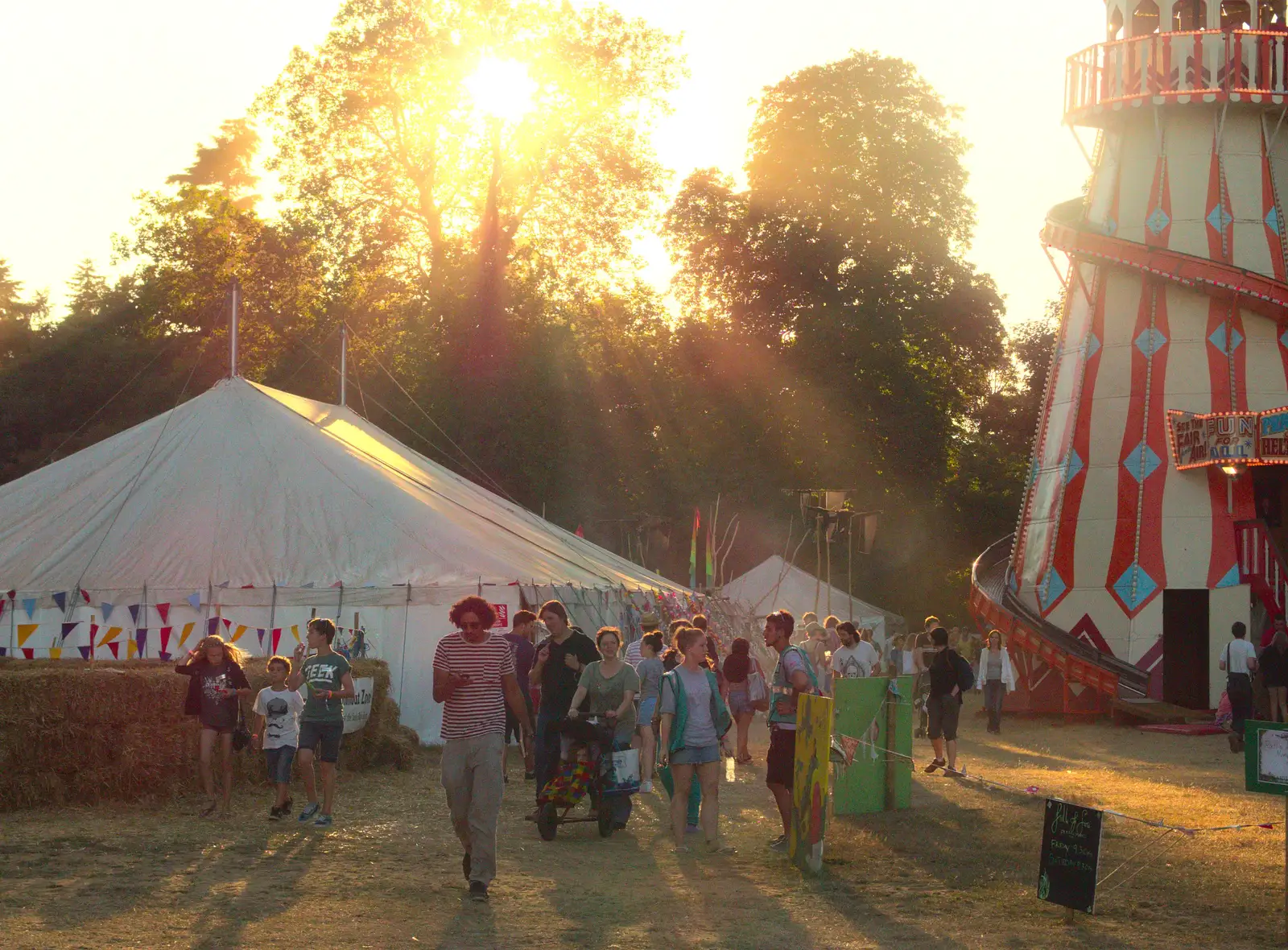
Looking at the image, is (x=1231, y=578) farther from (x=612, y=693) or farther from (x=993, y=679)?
(x=612, y=693)

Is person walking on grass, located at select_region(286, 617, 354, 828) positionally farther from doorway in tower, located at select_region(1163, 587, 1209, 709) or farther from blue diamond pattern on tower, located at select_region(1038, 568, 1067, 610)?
doorway in tower, located at select_region(1163, 587, 1209, 709)

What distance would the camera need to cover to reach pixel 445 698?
9.62 m

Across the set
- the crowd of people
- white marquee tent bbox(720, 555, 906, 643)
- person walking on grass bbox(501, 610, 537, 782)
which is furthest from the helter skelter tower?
the crowd of people

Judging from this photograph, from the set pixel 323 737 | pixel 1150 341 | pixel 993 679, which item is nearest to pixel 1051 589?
pixel 1150 341

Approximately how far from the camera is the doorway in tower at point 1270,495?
27984 millimetres

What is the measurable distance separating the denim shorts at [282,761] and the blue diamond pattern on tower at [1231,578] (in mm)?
18557

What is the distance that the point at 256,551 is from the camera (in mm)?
A: 20500

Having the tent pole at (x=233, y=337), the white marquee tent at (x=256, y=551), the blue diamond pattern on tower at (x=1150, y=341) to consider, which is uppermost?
the blue diamond pattern on tower at (x=1150, y=341)

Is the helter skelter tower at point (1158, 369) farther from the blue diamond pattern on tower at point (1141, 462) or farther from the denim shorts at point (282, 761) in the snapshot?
the denim shorts at point (282, 761)

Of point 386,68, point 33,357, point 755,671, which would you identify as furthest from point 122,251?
point 755,671

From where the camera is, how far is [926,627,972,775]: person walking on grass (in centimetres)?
1680

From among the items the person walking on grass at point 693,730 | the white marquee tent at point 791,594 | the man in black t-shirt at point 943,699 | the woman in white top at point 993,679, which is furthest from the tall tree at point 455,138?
the person walking on grass at point 693,730

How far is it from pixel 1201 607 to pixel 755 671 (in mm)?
14920

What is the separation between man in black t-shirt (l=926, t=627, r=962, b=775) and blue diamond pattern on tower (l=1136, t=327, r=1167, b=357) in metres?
13.1
